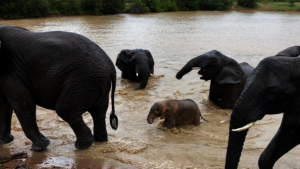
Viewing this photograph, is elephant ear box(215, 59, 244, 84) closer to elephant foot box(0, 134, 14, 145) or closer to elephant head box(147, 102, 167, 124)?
elephant head box(147, 102, 167, 124)

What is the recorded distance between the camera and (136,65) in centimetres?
823

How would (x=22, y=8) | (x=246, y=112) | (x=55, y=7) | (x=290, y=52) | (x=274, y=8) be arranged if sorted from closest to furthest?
(x=246, y=112)
(x=290, y=52)
(x=22, y=8)
(x=55, y=7)
(x=274, y=8)

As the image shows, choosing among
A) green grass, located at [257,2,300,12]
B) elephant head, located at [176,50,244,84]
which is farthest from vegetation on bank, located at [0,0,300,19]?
elephant head, located at [176,50,244,84]

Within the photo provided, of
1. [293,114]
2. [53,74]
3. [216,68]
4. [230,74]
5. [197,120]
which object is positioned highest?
[53,74]

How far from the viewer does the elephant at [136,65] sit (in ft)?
26.3

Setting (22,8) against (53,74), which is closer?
(53,74)

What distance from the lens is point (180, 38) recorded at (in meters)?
18.5

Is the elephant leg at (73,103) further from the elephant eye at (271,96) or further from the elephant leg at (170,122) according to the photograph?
the elephant eye at (271,96)

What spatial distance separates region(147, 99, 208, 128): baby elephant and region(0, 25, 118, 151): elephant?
1304mm

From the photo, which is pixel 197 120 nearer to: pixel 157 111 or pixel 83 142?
pixel 157 111

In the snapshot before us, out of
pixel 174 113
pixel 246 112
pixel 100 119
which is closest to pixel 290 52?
pixel 246 112

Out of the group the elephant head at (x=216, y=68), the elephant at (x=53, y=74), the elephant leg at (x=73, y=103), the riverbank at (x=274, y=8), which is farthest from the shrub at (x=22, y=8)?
the riverbank at (x=274, y=8)

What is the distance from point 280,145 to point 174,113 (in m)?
2.02

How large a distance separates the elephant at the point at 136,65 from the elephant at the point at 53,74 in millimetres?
3837
